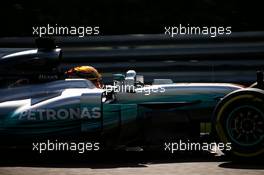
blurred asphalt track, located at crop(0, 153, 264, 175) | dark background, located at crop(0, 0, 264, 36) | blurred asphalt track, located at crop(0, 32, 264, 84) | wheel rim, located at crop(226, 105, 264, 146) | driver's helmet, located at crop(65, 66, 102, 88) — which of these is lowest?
blurred asphalt track, located at crop(0, 153, 264, 175)

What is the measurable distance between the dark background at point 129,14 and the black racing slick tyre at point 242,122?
4197 millimetres

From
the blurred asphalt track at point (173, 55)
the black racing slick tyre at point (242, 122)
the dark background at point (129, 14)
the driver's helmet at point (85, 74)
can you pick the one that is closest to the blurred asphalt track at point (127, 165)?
the black racing slick tyre at point (242, 122)

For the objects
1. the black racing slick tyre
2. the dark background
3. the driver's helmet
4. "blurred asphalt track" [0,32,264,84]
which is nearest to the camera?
the black racing slick tyre

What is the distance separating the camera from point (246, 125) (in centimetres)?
757

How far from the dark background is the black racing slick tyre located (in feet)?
13.8

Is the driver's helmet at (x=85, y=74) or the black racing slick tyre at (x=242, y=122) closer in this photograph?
the black racing slick tyre at (x=242, y=122)

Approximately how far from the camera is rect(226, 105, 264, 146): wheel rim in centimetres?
748

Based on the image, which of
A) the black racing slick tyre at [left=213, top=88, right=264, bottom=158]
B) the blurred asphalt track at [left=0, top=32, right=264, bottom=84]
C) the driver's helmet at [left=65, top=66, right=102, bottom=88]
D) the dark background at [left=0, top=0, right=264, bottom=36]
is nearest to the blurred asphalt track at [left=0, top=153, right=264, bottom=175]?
the black racing slick tyre at [left=213, top=88, right=264, bottom=158]

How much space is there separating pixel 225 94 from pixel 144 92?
78cm

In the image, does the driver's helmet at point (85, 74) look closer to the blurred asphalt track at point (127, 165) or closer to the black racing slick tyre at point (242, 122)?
the blurred asphalt track at point (127, 165)

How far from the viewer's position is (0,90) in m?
8.63

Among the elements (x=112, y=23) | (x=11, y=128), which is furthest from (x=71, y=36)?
(x=11, y=128)

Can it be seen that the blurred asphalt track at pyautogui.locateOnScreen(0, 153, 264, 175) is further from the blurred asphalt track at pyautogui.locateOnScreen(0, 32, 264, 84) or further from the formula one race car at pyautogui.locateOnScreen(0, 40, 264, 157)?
the blurred asphalt track at pyautogui.locateOnScreen(0, 32, 264, 84)

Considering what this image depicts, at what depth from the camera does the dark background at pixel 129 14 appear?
1178cm
